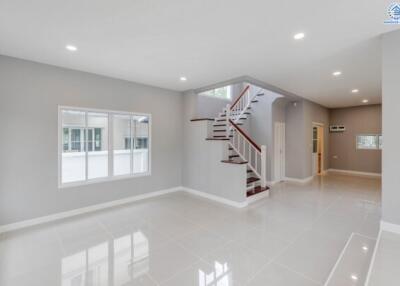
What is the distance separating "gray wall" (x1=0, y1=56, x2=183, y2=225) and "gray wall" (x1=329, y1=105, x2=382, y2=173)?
28.2 ft

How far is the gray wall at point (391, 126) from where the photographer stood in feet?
8.16

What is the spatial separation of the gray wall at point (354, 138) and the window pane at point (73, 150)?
952cm

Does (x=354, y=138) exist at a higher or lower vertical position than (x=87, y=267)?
higher

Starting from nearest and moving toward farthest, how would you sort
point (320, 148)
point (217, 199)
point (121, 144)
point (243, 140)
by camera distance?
point (121, 144)
point (217, 199)
point (243, 140)
point (320, 148)

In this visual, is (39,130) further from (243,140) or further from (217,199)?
(243,140)

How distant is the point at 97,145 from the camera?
167 inches

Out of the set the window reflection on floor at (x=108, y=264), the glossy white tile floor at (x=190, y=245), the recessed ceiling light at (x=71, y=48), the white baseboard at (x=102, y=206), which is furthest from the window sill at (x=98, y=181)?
the recessed ceiling light at (x=71, y=48)

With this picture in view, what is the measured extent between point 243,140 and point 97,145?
3.67 meters

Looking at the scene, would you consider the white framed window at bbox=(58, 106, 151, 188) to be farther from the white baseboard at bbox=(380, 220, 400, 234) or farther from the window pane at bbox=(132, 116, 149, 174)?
the white baseboard at bbox=(380, 220, 400, 234)

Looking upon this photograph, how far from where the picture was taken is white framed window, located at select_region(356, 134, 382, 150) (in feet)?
25.0

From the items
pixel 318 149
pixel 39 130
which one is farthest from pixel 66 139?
pixel 318 149

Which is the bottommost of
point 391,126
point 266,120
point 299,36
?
point 391,126

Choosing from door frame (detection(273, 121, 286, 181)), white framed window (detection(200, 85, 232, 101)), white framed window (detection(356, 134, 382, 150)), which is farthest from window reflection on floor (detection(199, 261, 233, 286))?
white framed window (detection(356, 134, 382, 150))

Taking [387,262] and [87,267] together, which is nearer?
[387,262]
